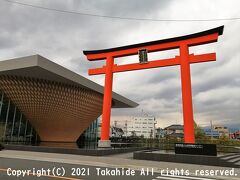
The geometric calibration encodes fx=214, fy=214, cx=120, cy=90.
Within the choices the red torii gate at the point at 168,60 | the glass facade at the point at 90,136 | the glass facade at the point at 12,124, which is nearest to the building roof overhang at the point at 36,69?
the red torii gate at the point at 168,60

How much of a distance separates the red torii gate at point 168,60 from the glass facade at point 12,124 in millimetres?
16059

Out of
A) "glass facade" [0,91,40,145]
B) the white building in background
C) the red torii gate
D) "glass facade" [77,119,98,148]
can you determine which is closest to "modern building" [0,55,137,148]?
"glass facade" [0,91,40,145]

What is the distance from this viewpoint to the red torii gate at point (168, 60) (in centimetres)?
1673

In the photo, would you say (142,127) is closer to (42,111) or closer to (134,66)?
(42,111)

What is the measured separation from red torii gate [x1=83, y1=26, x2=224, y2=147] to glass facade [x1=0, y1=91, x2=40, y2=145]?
52.7 ft

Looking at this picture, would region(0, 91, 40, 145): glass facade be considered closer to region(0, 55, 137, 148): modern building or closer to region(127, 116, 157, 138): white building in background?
region(0, 55, 137, 148): modern building

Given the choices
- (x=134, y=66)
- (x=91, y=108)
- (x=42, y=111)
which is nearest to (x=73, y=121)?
(x=91, y=108)

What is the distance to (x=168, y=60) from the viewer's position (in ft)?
61.6

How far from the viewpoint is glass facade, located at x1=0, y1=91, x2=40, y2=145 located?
30250mm

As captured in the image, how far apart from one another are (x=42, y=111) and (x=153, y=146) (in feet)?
59.8

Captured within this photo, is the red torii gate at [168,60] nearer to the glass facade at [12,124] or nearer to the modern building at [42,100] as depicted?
the modern building at [42,100]

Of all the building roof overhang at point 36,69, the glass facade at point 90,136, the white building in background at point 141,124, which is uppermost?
the building roof overhang at point 36,69

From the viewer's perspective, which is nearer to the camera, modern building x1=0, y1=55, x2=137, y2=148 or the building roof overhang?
the building roof overhang

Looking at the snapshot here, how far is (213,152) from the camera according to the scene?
13.0 meters
